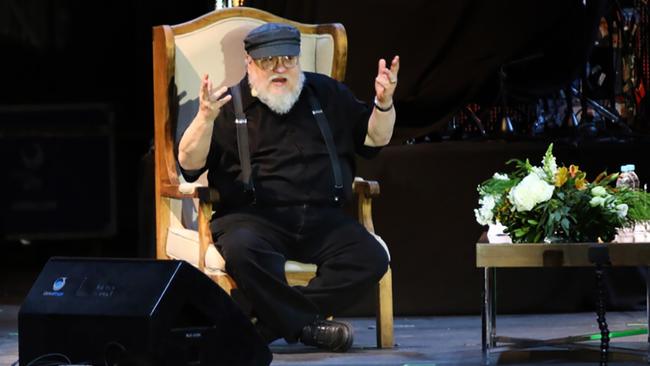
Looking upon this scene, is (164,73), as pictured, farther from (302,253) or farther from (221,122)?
(302,253)

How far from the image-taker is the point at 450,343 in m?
5.34

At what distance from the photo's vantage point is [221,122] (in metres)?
5.06

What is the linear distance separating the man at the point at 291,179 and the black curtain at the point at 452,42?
1137 millimetres

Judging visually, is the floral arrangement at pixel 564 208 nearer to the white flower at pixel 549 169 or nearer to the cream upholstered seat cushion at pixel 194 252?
the white flower at pixel 549 169

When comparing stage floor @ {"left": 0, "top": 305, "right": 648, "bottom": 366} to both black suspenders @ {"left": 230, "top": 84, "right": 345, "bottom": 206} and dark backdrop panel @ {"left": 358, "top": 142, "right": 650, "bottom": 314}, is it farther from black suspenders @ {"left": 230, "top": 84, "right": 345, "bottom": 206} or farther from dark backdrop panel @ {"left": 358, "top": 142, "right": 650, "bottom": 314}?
black suspenders @ {"left": 230, "top": 84, "right": 345, "bottom": 206}

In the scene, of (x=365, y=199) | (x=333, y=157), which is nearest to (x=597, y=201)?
(x=333, y=157)

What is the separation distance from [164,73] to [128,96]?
13.0 ft

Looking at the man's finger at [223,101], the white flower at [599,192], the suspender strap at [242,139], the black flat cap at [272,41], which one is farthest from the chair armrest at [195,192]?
the white flower at [599,192]

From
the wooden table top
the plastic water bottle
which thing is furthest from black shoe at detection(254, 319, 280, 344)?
the plastic water bottle

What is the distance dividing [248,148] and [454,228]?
148 cm

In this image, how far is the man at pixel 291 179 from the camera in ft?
15.9

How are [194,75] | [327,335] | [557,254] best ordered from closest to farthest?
[557,254]
[327,335]
[194,75]

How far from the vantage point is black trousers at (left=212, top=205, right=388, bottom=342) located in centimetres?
480

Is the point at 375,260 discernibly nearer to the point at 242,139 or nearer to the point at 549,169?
the point at 242,139
